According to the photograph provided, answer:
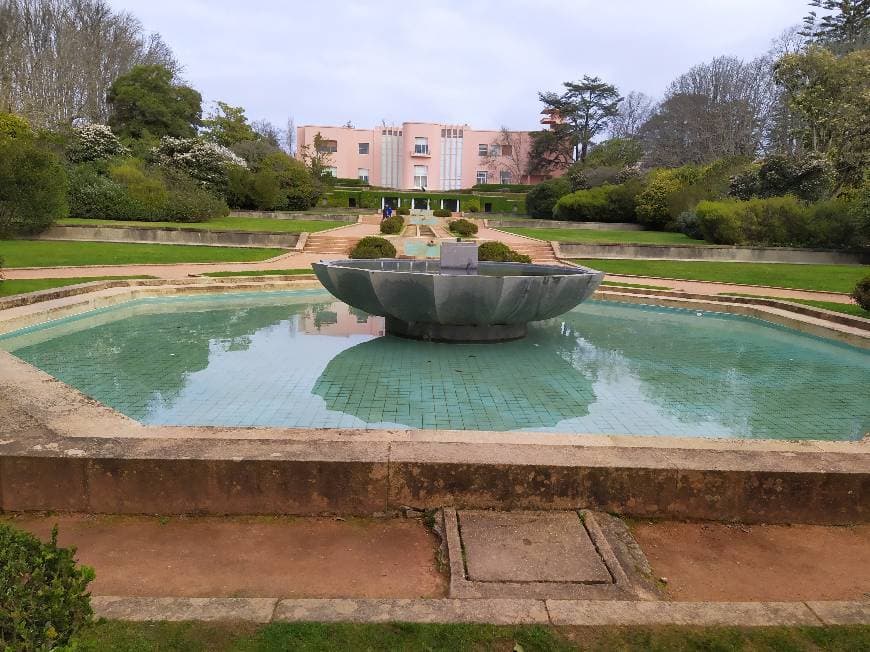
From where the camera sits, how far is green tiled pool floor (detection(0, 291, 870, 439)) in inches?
195

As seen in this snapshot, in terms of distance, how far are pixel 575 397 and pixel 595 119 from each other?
5481 centimetres

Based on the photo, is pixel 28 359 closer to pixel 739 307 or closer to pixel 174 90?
pixel 739 307

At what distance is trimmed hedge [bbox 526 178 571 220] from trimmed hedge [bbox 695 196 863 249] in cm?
1630

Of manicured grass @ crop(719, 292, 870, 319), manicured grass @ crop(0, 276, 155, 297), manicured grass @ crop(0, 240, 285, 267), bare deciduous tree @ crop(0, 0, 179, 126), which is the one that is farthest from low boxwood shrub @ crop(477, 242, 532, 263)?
bare deciduous tree @ crop(0, 0, 179, 126)

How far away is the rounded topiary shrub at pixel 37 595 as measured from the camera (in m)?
1.45

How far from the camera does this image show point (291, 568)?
263cm

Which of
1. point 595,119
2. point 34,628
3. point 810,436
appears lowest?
point 810,436

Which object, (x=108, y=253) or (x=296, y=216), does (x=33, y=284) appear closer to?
(x=108, y=253)

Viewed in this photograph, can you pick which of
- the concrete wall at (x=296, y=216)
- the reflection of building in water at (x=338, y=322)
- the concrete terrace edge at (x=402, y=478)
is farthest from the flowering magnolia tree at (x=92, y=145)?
the concrete terrace edge at (x=402, y=478)

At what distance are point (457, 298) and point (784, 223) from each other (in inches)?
832

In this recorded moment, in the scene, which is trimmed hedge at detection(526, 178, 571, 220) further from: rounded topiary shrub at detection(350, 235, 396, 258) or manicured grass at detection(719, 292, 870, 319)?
manicured grass at detection(719, 292, 870, 319)

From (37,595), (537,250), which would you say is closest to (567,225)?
(537,250)

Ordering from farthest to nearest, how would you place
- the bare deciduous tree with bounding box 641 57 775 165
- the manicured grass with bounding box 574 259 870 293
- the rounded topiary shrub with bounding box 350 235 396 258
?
the bare deciduous tree with bounding box 641 57 775 165
the rounded topiary shrub with bounding box 350 235 396 258
the manicured grass with bounding box 574 259 870 293

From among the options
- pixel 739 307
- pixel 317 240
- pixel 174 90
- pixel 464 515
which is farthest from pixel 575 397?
pixel 174 90
